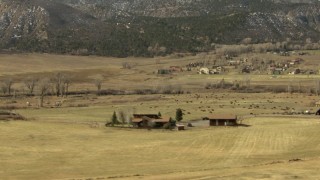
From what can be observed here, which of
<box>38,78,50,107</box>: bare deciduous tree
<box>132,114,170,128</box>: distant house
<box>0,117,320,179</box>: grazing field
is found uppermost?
<box>38,78,50,107</box>: bare deciduous tree

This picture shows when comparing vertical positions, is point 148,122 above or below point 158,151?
above

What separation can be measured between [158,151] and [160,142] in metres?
6.45

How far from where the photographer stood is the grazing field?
50594mm

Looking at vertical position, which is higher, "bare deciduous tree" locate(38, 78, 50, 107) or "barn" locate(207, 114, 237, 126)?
"bare deciduous tree" locate(38, 78, 50, 107)

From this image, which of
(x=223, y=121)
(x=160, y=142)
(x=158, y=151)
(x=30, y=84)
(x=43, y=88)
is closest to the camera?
(x=158, y=151)

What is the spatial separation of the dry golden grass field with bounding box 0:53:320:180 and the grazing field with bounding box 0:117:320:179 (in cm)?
9

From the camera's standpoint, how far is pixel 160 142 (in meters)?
69.7

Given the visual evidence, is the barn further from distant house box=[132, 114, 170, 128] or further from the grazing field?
distant house box=[132, 114, 170, 128]

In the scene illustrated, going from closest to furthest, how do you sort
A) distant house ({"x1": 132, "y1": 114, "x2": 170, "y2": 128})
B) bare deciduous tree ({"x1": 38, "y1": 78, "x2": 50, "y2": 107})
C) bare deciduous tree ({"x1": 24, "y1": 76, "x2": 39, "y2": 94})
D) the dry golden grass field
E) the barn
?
1. the dry golden grass field
2. distant house ({"x1": 132, "y1": 114, "x2": 170, "y2": 128})
3. the barn
4. bare deciduous tree ({"x1": 38, "y1": 78, "x2": 50, "y2": 107})
5. bare deciduous tree ({"x1": 24, "y1": 76, "x2": 39, "y2": 94})

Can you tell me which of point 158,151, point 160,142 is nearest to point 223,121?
point 160,142

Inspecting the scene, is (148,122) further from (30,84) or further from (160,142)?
(30,84)

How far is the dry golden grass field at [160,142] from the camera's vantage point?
169 feet

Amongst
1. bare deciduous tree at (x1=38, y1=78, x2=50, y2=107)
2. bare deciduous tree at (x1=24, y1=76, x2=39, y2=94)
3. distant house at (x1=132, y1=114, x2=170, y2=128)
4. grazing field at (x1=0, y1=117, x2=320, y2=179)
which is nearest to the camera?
grazing field at (x1=0, y1=117, x2=320, y2=179)

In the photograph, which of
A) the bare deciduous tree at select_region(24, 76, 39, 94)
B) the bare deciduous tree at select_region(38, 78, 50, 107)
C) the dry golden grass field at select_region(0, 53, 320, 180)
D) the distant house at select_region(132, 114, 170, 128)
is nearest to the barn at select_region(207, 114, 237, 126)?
the dry golden grass field at select_region(0, 53, 320, 180)
